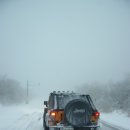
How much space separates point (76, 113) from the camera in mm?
10477

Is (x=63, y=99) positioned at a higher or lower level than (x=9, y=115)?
higher

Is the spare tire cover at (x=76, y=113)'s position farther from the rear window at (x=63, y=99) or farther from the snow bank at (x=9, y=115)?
the snow bank at (x=9, y=115)

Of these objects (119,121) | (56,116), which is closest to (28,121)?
(119,121)

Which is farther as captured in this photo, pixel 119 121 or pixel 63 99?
pixel 119 121

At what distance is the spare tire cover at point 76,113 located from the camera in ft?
34.4

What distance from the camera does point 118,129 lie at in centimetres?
1486

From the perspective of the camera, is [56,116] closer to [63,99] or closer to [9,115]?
[63,99]

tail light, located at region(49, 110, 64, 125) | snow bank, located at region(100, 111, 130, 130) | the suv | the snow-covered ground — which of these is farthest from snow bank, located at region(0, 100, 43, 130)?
snow bank, located at region(100, 111, 130, 130)

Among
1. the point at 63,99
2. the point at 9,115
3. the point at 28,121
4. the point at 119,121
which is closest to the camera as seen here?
the point at 63,99

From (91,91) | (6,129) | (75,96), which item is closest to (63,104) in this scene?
(75,96)

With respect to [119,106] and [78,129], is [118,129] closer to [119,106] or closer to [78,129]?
[78,129]

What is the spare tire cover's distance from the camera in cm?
1050

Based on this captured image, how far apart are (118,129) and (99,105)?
22616mm

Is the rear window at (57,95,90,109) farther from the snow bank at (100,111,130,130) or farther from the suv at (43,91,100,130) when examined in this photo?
the snow bank at (100,111,130,130)
